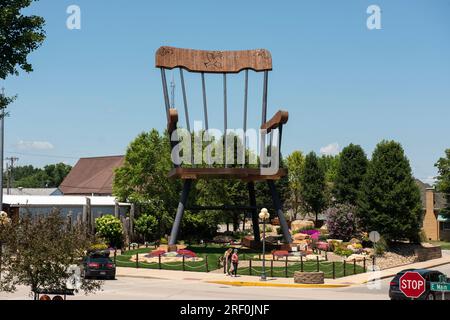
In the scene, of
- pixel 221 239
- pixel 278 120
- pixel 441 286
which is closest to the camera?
pixel 441 286

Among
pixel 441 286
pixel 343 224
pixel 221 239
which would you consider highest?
pixel 441 286

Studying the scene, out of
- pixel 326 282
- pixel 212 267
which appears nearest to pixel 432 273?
pixel 326 282

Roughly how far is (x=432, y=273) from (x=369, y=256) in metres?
23.3

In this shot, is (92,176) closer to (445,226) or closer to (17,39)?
(445,226)

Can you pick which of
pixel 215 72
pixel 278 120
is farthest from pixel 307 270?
pixel 215 72

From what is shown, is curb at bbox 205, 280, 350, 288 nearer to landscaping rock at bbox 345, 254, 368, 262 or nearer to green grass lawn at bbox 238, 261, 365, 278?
green grass lawn at bbox 238, 261, 365, 278

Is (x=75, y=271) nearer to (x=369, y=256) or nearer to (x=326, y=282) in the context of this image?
(x=326, y=282)

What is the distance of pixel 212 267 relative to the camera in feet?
126

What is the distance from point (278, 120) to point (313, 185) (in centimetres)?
4797

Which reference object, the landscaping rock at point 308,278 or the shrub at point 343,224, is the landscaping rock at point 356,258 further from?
the landscaping rock at point 308,278

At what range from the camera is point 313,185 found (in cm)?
8694

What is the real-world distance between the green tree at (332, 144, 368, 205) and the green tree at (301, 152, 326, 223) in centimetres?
1011

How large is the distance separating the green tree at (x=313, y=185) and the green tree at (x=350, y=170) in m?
10.1

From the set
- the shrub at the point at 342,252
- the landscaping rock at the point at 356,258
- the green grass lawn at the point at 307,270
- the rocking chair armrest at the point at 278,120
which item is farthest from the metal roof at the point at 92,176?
the green grass lawn at the point at 307,270
